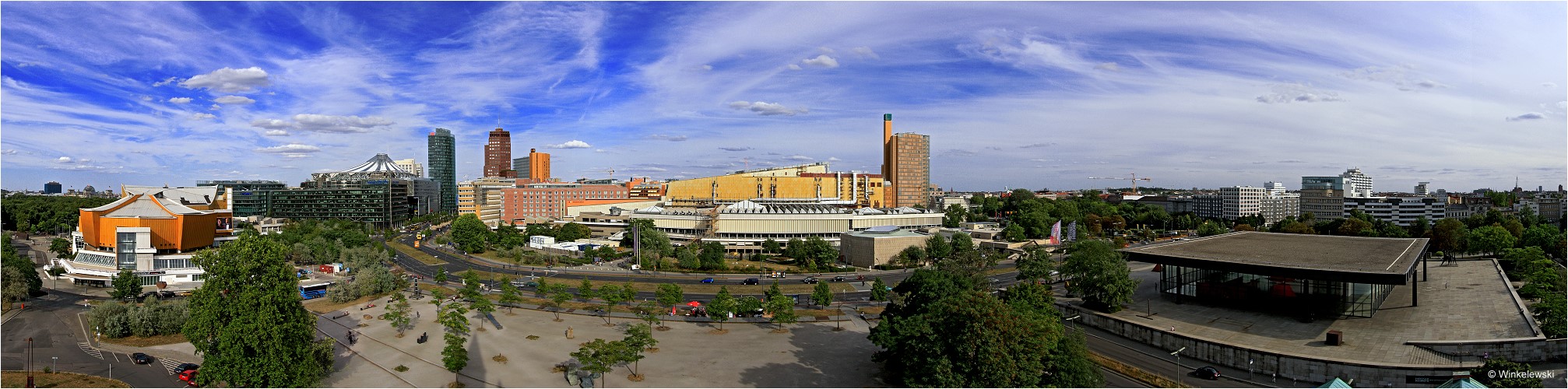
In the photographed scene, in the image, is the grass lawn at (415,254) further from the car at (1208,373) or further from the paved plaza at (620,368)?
the car at (1208,373)

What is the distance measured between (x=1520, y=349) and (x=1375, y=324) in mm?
5926

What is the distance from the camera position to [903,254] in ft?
219

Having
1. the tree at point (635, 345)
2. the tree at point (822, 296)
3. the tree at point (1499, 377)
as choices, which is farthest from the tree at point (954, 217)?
the tree at point (1499, 377)

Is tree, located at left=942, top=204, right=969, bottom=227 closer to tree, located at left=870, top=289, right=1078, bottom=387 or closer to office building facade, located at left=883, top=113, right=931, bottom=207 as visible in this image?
office building facade, located at left=883, top=113, right=931, bottom=207

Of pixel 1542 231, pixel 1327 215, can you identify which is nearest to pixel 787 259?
pixel 1542 231

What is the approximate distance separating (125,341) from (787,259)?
50.2 metres

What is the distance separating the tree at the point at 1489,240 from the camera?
205ft

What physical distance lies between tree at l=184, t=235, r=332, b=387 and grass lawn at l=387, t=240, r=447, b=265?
47345 millimetres

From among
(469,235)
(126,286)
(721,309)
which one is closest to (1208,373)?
(721,309)

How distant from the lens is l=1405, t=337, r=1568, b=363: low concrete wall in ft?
96.5

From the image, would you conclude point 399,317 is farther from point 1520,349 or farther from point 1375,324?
point 1520,349

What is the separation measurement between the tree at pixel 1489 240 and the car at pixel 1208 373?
55371 mm

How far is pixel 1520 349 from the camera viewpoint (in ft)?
97.1

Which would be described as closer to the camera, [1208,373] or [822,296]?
[1208,373]
